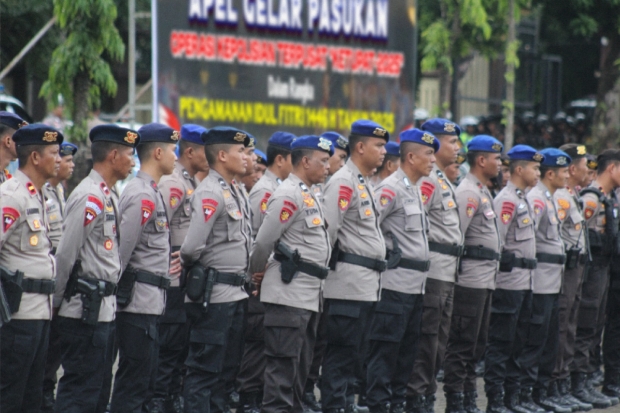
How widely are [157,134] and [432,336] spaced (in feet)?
9.28

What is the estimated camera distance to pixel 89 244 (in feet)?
20.2

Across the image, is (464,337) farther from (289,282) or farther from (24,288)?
(24,288)

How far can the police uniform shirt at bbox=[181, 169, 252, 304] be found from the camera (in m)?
6.90

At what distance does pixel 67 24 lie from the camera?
12734 millimetres

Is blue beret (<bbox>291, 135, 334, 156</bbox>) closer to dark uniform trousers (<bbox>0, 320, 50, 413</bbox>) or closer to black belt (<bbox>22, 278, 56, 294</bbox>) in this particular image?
black belt (<bbox>22, 278, 56, 294</bbox>)

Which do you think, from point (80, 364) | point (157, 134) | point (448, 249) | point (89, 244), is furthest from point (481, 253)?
point (80, 364)

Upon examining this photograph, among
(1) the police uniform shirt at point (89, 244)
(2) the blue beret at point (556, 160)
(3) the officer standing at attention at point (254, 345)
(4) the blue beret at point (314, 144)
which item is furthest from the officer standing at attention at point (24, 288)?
(2) the blue beret at point (556, 160)

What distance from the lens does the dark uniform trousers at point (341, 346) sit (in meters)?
7.52

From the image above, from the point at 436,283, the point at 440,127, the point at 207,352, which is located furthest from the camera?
the point at 440,127

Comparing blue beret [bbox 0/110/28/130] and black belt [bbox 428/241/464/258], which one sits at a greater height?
blue beret [bbox 0/110/28/130]

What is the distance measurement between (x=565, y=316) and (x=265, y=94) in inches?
223

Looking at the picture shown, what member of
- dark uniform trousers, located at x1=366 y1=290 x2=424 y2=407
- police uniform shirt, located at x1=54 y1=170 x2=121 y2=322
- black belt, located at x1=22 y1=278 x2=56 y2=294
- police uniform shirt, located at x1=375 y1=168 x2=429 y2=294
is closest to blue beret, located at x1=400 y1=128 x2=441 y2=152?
police uniform shirt, located at x1=375 y1=168 x2=429 y2=294

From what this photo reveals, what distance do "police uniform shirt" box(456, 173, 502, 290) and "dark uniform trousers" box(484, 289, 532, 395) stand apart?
1.35 ft

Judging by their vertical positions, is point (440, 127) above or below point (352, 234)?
above
